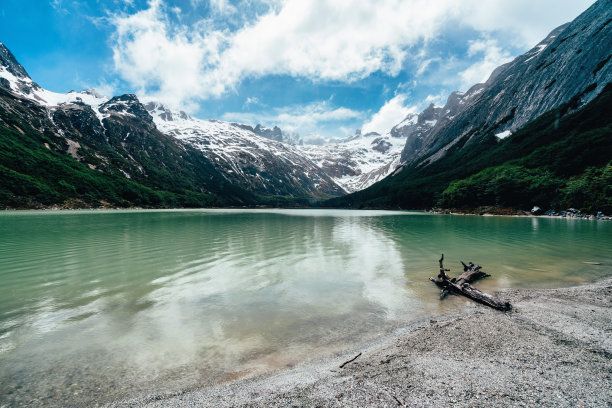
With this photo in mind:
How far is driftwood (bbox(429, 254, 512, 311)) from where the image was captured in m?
12.4

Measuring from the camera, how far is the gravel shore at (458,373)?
5895 mm

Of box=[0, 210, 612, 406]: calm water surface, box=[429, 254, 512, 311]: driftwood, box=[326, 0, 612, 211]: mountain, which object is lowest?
box=[0, 210, 612, 406]: calm water surface

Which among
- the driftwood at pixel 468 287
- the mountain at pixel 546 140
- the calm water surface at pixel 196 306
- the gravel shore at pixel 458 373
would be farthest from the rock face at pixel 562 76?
the gravel shore at pixel 458 373

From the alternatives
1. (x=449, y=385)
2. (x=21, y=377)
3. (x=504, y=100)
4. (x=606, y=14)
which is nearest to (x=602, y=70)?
(x=606, y=14)

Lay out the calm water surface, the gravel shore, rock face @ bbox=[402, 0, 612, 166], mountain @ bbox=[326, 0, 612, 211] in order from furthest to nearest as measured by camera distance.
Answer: rock face @ bbox=[402, 0, 612, 166] → mountain @ bbox=[326, 0, 612, 211] → the calm water surface → the gravel shore

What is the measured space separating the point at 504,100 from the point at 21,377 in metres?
247

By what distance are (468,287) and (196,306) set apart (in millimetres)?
14243

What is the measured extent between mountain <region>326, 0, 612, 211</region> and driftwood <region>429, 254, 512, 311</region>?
78.4 meters

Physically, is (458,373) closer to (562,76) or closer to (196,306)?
(196,306)

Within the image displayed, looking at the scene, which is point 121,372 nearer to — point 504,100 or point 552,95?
point 552,95

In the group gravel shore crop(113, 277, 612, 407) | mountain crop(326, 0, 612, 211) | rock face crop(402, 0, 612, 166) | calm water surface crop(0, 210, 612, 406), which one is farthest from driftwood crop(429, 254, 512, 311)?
rock face crop(402, 0, 612, 166)

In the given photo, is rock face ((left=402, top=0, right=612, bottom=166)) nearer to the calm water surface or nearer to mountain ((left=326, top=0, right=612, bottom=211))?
mountain ((left=326, top=0, right=612, bottom=211))

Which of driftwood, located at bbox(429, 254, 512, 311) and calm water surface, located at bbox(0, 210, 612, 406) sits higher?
driftwood, located at bbox(429, 254, 512, 311)

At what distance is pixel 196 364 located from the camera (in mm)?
8180
